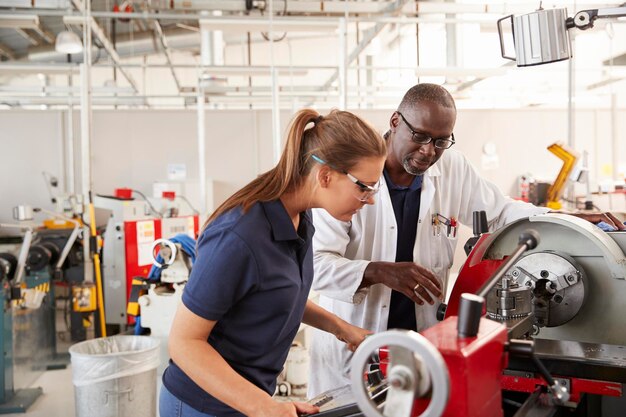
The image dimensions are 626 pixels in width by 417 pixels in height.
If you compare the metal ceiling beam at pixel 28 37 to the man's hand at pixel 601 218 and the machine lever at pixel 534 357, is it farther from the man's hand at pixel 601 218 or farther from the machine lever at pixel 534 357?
the machine lever at pixel 534 357

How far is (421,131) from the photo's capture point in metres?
1.55

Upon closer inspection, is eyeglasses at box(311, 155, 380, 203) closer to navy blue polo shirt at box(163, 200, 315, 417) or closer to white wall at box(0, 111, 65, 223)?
navy blue polo shirt at box(163, 200, 315, 417)

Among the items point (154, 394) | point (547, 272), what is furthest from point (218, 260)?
point (154, 394)

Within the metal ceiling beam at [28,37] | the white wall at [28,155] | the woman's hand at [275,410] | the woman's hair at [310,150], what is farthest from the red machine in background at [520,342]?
the metal ceiling beam at [28,37]

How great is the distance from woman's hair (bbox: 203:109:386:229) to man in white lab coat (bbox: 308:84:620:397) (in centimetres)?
36

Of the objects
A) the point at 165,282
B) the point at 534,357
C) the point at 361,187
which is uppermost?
the point at 361,187

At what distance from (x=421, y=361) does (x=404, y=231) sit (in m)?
0.98

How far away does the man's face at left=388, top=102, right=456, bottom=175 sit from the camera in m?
1.54

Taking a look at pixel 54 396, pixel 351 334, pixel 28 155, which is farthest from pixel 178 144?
pixel 351 334

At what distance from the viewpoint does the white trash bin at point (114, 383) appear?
2707 mm

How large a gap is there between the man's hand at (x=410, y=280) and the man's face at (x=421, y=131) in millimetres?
293

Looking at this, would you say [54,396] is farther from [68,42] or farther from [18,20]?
[68,42]

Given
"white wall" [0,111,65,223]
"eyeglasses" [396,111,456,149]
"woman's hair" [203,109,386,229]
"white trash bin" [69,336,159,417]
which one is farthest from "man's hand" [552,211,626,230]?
"white wall" [0,111,65,223]

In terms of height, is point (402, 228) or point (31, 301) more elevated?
A: point (402, 228)
